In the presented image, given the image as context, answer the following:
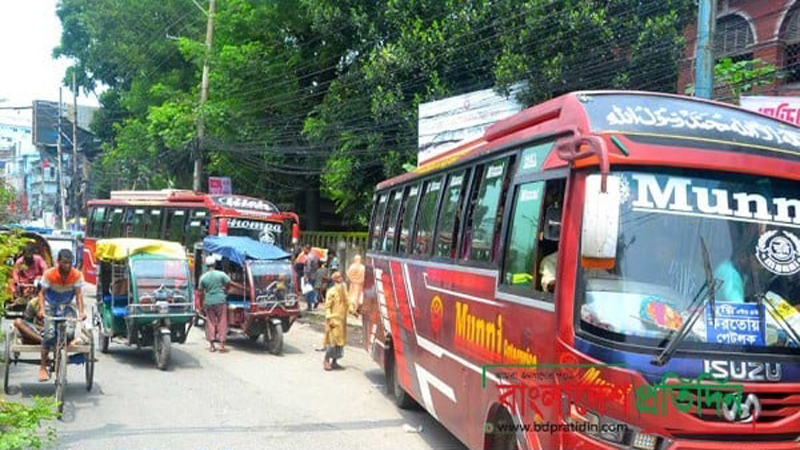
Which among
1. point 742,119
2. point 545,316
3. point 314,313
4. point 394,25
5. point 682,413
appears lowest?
point 314,313

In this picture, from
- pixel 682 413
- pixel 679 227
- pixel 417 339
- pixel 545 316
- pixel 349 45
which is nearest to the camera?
pixel 682 413

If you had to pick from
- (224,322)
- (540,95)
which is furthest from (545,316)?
(540,95)

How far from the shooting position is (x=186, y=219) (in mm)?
21469

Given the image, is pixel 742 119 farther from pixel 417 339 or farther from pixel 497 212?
pixel 417 339

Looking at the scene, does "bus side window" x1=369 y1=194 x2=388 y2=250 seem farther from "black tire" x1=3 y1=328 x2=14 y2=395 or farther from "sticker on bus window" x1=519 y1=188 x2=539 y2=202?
"sticker on bus window" x1=519 y1=188 x2=539 y2=202

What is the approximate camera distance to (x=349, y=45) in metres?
22.9

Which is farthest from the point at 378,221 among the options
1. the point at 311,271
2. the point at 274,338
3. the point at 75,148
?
the point at 75,148

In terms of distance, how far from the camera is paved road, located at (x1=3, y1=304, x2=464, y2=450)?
7504mm

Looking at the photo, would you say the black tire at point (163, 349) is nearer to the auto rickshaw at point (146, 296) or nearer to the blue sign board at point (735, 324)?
the auto rickshaw at point (146, 296)

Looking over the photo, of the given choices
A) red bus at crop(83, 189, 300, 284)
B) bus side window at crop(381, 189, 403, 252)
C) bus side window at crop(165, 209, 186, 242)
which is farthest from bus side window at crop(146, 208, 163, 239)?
bus side window at crop(381, 189, 403, 252)

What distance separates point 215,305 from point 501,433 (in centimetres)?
874

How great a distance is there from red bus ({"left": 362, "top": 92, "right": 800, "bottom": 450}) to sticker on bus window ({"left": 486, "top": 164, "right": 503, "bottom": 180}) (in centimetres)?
45

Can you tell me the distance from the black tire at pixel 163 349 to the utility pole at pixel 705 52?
8.26 metres

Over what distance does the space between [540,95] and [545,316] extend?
1258cm
